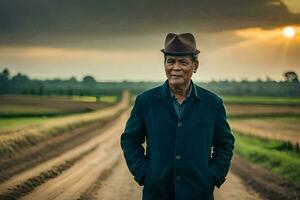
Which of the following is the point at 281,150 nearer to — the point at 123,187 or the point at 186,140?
the point at 123,187

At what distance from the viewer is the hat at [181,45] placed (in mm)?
4941

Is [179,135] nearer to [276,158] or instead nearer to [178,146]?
[178,146]

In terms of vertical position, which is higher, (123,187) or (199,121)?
(199,121)

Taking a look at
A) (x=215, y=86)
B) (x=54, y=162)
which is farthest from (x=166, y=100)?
(x=215, y=86)

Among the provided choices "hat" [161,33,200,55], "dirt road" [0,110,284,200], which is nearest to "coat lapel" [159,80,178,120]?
"hat" [161,33,200,55]

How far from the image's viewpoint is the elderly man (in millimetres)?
4746

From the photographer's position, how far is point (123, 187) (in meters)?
13.5

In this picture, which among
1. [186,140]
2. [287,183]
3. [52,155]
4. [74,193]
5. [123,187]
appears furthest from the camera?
Result: [52,155]

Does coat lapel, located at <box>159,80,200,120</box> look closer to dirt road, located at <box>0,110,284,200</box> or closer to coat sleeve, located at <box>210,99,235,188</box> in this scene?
coat sleeve, located at <box>210,99,235,188</box>

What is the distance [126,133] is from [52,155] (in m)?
15.9

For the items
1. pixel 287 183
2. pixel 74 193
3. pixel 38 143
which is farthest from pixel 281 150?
pixel 74 193

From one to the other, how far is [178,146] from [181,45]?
2.81 feet

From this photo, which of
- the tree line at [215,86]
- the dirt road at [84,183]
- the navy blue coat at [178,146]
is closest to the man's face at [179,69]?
the navy blue coat at [178,146]

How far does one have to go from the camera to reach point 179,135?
4.77 m
